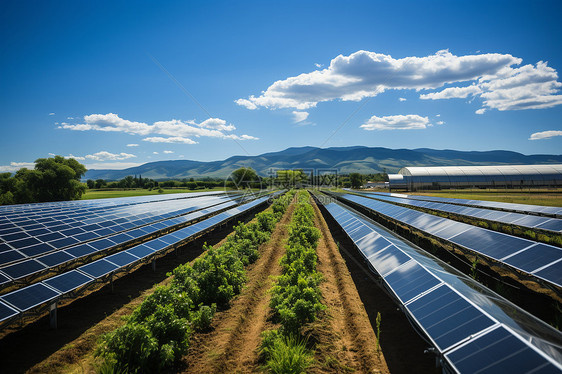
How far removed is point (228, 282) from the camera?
1074 cm

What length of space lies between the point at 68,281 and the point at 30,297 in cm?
125

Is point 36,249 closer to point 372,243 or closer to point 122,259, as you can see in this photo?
point 122,259

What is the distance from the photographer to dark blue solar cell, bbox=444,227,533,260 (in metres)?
10.7

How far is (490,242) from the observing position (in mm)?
11945

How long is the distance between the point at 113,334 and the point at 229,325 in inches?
132

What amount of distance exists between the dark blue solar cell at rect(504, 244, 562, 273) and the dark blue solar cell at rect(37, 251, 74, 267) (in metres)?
17.2

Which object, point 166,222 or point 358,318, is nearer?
point 358,318

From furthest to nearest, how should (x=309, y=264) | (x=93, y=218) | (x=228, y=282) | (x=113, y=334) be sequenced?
1. (x=93, y=218)
2. (x=309, y=264)
3. (x=228, y=282)
4. (x=113, y=334)

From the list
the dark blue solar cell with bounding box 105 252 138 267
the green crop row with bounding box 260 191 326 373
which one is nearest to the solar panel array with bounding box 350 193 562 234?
the green crop row with bounding box 260 191 326 373

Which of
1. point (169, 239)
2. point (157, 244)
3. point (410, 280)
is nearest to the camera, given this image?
point (410, 280)

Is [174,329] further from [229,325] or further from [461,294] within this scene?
[461,294]

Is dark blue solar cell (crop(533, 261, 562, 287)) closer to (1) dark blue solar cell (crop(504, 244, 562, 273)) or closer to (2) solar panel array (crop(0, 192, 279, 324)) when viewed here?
(1) dark blue solar cell (crop(504, 244, 562, 273))

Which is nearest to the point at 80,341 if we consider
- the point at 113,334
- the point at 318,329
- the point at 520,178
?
the point at 113,334

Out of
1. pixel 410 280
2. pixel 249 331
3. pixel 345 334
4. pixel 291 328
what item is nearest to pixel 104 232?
pixel 249 331
